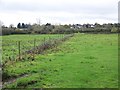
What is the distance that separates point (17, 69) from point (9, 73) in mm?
1636

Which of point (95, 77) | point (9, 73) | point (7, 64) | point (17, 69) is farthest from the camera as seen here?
point (7, 64)

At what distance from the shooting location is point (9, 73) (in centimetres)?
1894

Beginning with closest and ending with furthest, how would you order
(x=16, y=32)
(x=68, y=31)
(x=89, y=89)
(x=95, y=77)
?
(x=89, y=89)
(x=95, y=77)
(x=16, y=32)
(x=68, y=31)

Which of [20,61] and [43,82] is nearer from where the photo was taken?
[43,82]

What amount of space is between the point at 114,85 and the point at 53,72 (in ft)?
16.7

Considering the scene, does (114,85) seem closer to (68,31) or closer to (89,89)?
(89,89)

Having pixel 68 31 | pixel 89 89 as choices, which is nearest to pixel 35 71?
pixel 89 89

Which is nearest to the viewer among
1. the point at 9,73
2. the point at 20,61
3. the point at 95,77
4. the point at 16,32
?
the point at 95,77

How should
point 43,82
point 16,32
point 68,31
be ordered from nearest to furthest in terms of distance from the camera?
1. point 43,82
2. point 16,32
3. point 68,31

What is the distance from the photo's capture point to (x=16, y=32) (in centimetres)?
12581

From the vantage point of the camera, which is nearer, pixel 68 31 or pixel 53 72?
pixel 53 72

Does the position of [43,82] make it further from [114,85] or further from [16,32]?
[16,32]

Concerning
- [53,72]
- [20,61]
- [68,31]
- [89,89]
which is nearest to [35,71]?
[53,72]

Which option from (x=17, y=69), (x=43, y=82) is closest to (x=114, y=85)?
(x=43, y=82)
